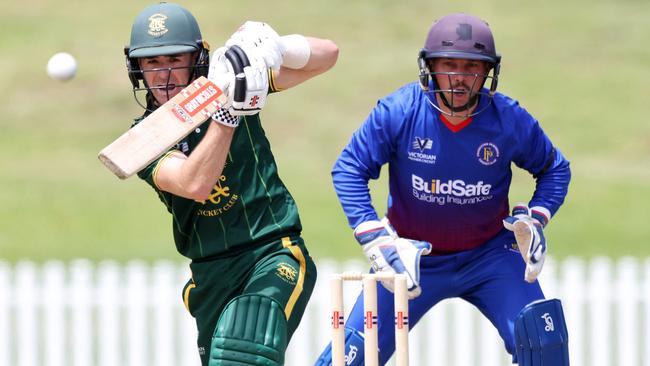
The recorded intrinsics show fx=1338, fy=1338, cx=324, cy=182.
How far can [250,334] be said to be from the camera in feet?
14.2

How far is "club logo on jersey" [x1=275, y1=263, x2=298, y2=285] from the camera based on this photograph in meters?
4.55

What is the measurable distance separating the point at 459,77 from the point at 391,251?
0.67 m

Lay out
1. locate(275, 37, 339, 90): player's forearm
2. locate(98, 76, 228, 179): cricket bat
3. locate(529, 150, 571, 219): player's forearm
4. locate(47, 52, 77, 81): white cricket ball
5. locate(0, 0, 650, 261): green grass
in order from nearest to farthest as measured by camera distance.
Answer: locate(98, 76, 228, 179): cricket bat → locate(275, 37, 339, 90): player's forearm → locate(529, 150, 571, 219): player's forearm → locate(47, 52, 77, 81): white cricket ball → locate(0, 0, 650, 261): green grass

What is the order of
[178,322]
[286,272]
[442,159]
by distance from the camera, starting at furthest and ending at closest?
[178,322] → [442,159] → [286,272]

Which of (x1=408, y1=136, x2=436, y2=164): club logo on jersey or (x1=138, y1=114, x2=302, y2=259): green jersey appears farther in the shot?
(x1=408, y1=136, x2=436, y2=164): club logo on jersey

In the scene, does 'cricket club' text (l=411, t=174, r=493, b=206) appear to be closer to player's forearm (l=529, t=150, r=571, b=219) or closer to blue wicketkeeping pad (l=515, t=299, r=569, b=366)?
player's forearm (l=529, t=150, r=571, b=219)

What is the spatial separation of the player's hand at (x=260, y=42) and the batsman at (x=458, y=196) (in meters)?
0.60

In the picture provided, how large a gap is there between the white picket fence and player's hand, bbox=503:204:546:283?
3.47 metres

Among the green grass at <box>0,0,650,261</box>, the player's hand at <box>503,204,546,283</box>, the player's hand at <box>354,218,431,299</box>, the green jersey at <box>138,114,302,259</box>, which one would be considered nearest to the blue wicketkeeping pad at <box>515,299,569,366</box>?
the player's hand at <box>503,204,546,283</box>

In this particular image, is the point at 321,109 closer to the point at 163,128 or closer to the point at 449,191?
the point at 449,191

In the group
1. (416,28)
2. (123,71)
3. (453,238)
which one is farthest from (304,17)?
(453,238)

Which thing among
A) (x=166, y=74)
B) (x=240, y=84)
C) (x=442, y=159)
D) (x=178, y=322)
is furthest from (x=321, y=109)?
(x=240, y=84)

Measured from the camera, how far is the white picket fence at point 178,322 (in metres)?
8.45

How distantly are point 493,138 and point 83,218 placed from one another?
9.68 m
